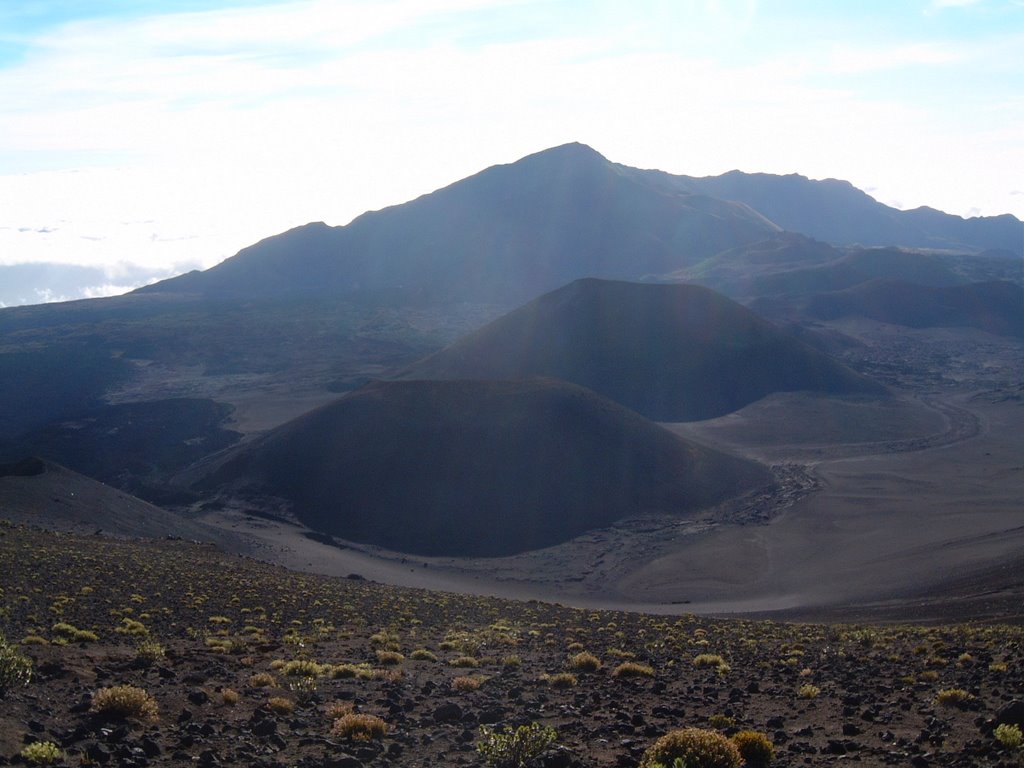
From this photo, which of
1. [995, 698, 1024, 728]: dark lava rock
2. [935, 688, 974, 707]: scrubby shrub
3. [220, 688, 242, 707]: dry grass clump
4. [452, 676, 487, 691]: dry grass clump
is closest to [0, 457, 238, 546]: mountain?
[452, 676, 487, 691]: dry grass clump

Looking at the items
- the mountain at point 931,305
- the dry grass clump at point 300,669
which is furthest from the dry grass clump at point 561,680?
the mountain at point 931,305

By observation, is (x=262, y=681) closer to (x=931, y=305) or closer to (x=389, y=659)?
(x=389, y=659)

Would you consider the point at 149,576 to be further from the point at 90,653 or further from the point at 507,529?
the point at 507,529

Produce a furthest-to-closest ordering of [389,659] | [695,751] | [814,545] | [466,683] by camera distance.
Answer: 1. [814,545]
2. [389,659]
3. [466,683]
4. [695,751]

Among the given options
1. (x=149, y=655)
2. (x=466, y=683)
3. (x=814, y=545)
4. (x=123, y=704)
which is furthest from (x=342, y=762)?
(x=814, y=545)

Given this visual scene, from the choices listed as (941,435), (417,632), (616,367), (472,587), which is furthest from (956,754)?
(616,367)

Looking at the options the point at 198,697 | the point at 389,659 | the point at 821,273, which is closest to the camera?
the point at 198,697

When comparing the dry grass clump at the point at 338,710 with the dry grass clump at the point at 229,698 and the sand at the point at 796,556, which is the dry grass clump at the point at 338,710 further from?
the sand at the point at 796,556
